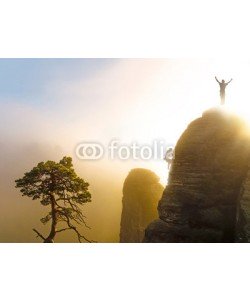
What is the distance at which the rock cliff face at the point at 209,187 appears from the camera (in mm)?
23578

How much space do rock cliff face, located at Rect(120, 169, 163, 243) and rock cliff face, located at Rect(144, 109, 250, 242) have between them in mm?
32759

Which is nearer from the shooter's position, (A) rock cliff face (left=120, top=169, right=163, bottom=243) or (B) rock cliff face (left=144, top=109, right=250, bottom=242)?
(B) rock cliff face (left=144, top=109, right=250, bottom=242)

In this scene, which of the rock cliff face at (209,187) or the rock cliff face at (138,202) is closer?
the rock cliff face at (209,187)

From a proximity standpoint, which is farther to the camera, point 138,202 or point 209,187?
point 138,202

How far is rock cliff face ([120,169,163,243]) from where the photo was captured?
5844 centimetres

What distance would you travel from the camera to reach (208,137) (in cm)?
2572

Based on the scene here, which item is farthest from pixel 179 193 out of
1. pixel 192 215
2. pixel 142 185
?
pixel 142 185

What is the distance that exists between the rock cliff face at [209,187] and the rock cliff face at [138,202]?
32759mm

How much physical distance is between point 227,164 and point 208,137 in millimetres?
2277

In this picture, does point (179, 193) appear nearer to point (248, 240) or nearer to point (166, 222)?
point (166, 222)

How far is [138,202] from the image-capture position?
6053 centimetres

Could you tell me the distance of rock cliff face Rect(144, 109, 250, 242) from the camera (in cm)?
2358

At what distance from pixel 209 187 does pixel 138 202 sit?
3654 cm
